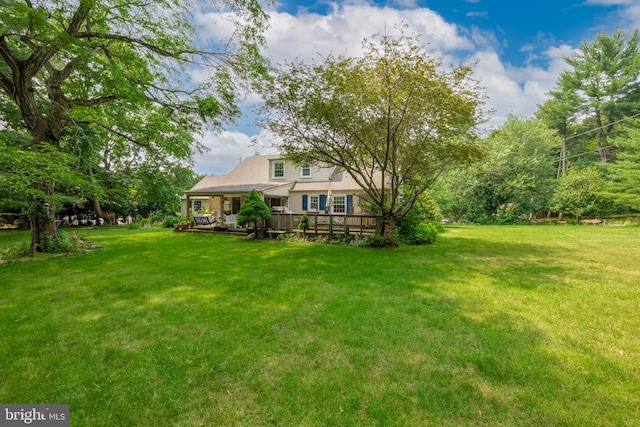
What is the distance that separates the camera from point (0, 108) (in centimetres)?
1122

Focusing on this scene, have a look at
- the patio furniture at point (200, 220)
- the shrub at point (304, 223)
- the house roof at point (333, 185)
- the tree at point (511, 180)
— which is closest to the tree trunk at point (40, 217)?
the patio furniture at point (200, 220)

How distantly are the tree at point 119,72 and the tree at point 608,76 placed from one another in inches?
1274

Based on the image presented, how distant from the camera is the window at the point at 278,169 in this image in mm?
20047

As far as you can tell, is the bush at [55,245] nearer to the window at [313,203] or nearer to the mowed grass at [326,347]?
the mowed grass at [326,347]

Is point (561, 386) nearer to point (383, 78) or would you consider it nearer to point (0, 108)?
point (383, 78)

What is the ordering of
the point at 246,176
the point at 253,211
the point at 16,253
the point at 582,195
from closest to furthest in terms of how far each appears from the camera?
the point at 16,253 < the point at 253,211 < the point at 582,195 < the point at 246,176

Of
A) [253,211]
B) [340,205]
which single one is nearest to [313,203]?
[340,205]

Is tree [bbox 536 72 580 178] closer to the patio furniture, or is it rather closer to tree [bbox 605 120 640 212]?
tree [bbox 605 120 640 212]

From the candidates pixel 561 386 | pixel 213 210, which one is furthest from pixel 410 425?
pixel 213 210

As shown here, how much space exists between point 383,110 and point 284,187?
1054 centimetres

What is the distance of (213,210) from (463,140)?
66.0 feet

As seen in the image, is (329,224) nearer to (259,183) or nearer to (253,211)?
(253,211)

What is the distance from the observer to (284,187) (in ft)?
59.9

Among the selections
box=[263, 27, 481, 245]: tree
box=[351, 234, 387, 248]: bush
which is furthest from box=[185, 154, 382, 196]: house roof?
box=[351, 234, 387, 248]: bush
